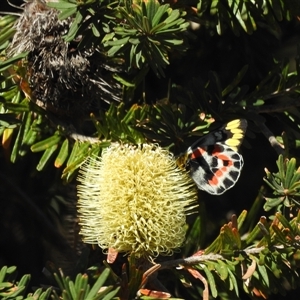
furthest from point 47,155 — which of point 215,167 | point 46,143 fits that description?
point 215,167

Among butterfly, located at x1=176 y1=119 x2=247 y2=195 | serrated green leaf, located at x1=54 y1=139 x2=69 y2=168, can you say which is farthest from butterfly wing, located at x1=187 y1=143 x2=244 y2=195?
serrated green leaf, located at x1=54 y1=139 x2=69 y2=168

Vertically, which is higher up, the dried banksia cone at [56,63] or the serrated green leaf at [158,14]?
the serrated green leaf at [158,14]

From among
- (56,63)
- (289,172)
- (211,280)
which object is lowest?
(211,280)

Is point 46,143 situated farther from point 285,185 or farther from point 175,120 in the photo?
point 285,185

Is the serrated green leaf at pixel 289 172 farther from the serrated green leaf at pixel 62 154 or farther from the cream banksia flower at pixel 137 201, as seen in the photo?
the serrated green leaf at pixel 62 154

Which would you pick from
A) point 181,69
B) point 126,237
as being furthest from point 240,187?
point 126,237

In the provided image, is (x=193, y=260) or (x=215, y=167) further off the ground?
(x=215, y=167)

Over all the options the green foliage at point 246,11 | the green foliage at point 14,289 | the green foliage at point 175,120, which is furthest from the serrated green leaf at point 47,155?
the green foliage at point 246,11
